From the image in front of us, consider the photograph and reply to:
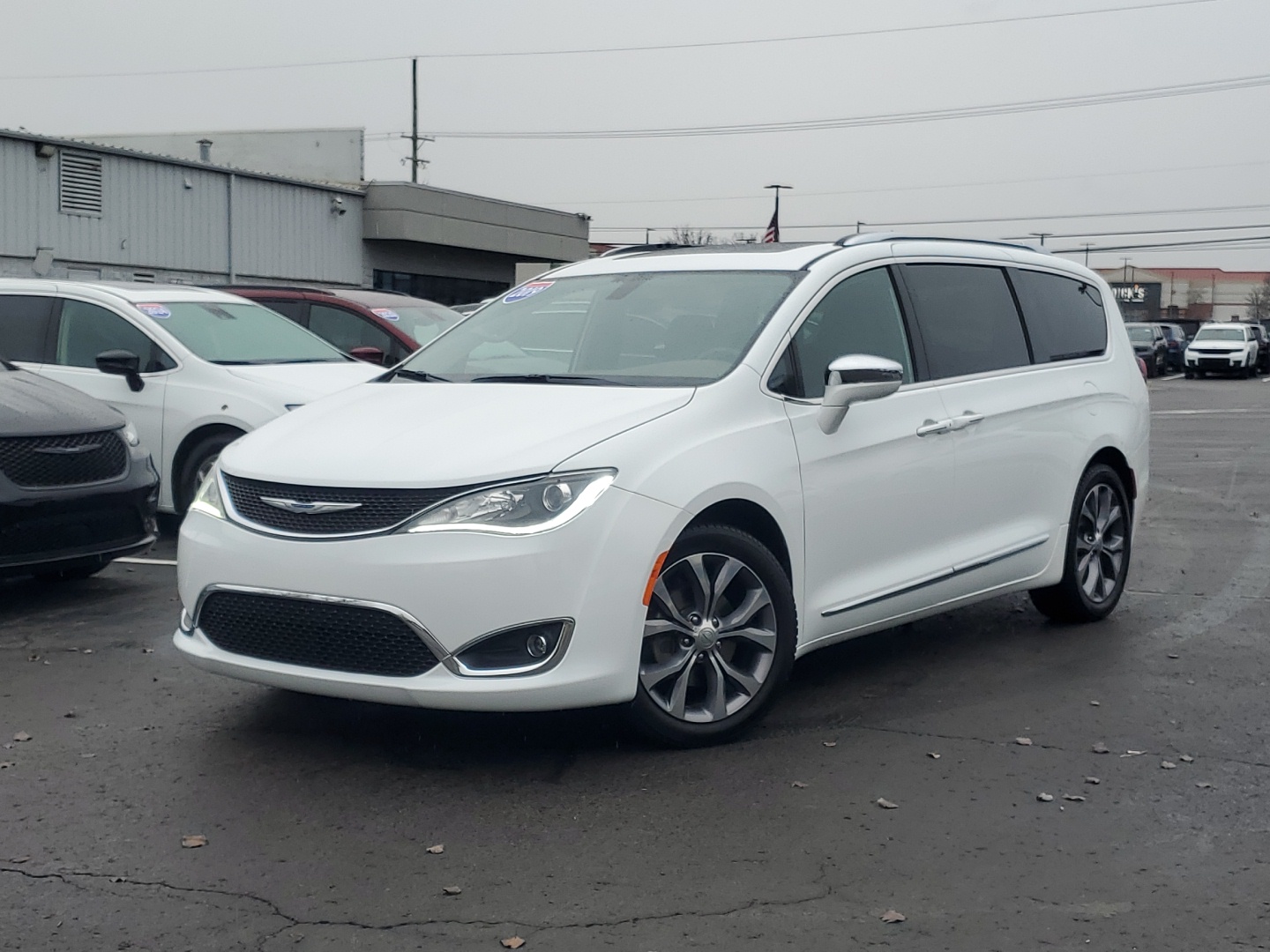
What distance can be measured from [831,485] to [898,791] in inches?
48.6

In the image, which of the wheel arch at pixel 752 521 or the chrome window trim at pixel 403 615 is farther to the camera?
the wheel arch at pixel 752 521

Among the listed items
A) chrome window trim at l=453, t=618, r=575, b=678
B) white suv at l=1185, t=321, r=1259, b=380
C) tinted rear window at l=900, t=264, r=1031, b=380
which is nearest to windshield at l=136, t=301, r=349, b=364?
tinted rear window at l=900, t=264, r=1031, b=380

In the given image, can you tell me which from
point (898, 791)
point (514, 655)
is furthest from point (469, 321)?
point (898, 791)

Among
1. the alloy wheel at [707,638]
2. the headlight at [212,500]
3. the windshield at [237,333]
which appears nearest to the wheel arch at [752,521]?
the alloy wheel at [707,638]

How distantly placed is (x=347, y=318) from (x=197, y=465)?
3.96 metres

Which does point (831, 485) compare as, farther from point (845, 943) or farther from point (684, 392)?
point (845, 943)

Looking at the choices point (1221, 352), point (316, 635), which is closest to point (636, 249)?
point (316, 635)

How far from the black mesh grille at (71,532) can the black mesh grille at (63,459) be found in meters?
0.17

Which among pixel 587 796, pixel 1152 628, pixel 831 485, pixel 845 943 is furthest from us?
pixel 1152 628

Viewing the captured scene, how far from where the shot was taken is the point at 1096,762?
4.93m

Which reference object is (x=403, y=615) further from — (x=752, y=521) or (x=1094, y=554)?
(x=1094, y=554)

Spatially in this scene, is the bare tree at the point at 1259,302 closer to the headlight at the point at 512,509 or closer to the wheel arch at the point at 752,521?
the wheel arch at the point at 752,521

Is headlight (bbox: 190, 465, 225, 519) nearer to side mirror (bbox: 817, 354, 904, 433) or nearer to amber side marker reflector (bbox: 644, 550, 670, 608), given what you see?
amber side marker reflector (bbox: 644, 550, 670, 608)

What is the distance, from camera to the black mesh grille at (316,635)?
4535 mm
